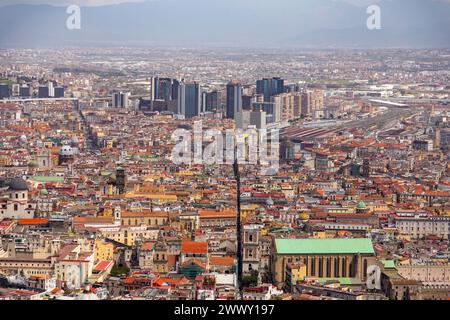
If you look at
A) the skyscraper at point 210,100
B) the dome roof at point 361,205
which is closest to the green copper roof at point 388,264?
the dome roof at point 361,205

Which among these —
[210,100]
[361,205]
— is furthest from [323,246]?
[210,100]

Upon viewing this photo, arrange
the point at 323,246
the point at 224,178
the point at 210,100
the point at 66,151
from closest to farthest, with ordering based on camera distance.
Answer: the point at 323,246, the point at 224,178, the point at 66,151, the point at 210,100

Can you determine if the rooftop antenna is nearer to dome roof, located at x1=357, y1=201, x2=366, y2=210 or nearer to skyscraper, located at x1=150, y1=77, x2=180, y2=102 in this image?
dome roof, located at x1=357, y1=201, x2=366, y2=210

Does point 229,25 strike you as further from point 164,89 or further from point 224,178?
point 224,178

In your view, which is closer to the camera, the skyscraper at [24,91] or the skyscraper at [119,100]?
the skyscraper at [119,100]

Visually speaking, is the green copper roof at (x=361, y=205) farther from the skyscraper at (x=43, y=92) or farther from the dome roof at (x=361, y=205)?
the skyscraper at (x=43, y=92)

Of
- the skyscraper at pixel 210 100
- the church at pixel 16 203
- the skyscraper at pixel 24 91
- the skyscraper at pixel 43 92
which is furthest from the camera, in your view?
the skyscraper at pixel 43 92
